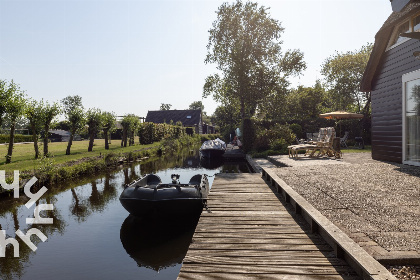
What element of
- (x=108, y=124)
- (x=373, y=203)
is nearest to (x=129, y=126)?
(x=108, y=124)

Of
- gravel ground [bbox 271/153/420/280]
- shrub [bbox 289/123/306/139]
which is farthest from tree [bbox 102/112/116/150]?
gravel ground [bbox 271/153/420/280]

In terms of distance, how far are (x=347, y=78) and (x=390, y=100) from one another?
2610 cm

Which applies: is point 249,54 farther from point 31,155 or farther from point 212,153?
point 31,155

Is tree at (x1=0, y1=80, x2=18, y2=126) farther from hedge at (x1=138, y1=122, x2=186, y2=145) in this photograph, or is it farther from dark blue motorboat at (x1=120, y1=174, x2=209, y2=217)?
hedge at (x1=138, y1=122, x2=186, y2=145)

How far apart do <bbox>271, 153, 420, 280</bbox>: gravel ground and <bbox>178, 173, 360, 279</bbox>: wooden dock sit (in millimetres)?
458

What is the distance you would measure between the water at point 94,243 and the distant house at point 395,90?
8.48 metres

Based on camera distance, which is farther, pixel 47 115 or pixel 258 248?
pixel 47 115

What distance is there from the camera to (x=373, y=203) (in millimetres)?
5379

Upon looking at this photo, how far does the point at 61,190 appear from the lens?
11102 mm

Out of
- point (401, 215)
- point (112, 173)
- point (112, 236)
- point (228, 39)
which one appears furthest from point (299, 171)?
point (228, 39)

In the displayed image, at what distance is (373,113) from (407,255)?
11500 millimetres

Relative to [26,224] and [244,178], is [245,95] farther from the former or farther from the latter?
[26,224]

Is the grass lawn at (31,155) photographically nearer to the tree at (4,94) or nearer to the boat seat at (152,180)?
the tree at (4,94)

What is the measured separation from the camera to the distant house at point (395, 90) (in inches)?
399
